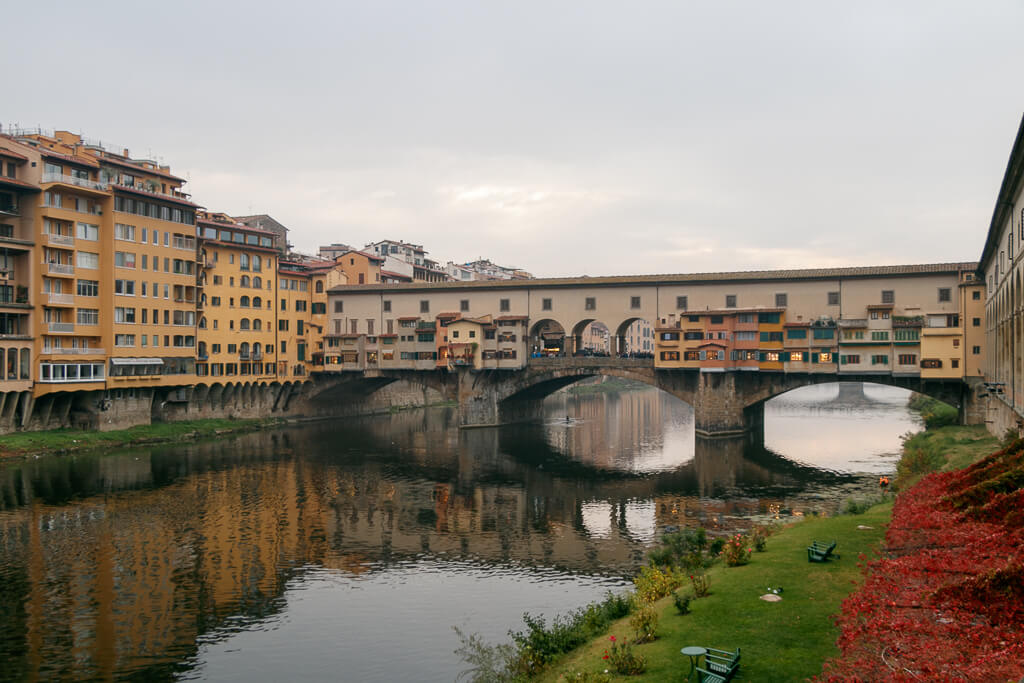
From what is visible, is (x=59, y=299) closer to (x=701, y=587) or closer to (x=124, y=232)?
(x=124, y=232)

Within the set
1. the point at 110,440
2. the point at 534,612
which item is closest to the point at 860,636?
the point at 534,612

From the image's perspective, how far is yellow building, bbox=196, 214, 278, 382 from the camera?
3145 inches

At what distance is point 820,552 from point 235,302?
233 feet

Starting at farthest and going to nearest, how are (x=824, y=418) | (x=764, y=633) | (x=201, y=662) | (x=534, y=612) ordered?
(x=824, y=418), (x=534, y=612), (x=201, y=662), (x=764, y=633)

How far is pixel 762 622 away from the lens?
20281 millimetres

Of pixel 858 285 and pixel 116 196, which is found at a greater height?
pixel 116 196

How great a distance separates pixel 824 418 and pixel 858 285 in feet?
105

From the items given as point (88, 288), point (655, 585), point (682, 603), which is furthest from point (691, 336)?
point (88, 288)

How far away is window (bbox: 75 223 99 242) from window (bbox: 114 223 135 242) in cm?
164

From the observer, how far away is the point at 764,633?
19.4 metres

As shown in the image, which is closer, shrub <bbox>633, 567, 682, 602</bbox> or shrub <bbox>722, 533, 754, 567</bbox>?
shrub <bbox>633, 567, 682, 602</bbox>

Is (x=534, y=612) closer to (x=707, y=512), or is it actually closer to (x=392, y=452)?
(x=707, y=512)

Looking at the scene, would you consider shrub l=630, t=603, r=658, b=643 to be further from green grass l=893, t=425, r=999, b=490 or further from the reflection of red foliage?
green grass l=893, t=425, r=999, b=490

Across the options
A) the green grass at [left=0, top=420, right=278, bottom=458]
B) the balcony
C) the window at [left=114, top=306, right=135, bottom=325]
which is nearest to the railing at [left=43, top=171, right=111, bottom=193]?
the balcony
